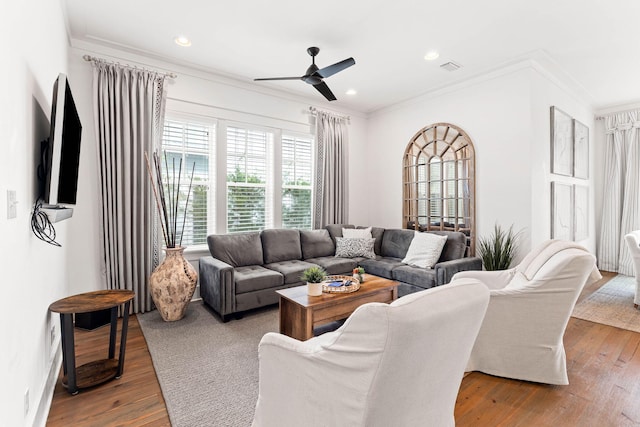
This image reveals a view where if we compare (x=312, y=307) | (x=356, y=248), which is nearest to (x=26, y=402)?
(x=312, y=307)

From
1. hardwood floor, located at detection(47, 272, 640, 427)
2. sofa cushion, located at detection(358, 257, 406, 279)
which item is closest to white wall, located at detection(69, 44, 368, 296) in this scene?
hardwood floor, located at detection(47, 272, 640, 427)

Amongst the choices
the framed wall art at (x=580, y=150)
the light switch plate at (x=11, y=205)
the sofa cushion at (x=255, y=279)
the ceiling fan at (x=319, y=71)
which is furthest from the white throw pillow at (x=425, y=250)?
the light switch plate at (x=11, y=205)

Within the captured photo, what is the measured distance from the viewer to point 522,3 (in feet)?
8.66

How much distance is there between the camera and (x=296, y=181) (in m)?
4.96

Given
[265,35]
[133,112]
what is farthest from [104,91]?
[265,35]

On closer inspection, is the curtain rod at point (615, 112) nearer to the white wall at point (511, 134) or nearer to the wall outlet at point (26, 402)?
A: the white wall at point (511, 134)

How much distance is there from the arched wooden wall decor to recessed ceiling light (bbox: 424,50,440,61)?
1.13 metres

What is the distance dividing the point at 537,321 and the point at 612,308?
2.46 m

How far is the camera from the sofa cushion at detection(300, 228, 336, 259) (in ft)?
14.9

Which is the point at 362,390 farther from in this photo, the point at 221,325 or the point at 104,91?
the point at 104,91

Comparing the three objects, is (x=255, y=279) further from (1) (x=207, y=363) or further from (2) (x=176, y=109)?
(2) (x=176, y=109)

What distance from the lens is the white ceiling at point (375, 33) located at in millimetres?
2719

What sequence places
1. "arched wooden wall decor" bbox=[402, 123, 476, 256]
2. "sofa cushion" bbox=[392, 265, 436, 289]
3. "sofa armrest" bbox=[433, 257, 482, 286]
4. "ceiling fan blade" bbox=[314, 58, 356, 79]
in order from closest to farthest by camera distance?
"ceiling fan blade" bbox=[314, 58, 356, 79]
"sofa armrest" bbox=[433, 257, 482, 286]
"sofa cushion" bbox=[392, 265, 436, 289]
"arched wooden wall decor" bbox=[402, 123, 476, 256]

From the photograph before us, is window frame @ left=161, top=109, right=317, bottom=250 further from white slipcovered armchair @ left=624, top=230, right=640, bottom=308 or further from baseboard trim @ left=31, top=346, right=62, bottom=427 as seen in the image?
white slipcovered armchair @ left=624, top=230, right=640, bottom=308
